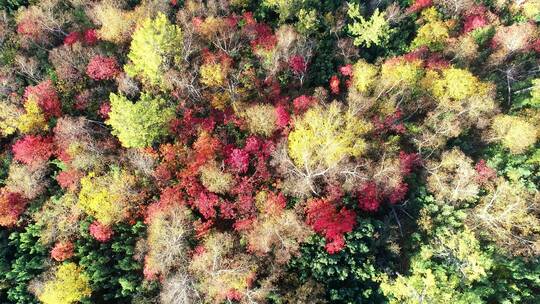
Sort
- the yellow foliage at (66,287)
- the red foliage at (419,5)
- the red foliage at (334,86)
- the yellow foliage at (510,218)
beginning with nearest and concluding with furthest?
1. the yellow foliage at (66,287)
2. the yellow foliage at (510,218)
3. the red foliage at (334,86)
4. the red foliage at (419,5)

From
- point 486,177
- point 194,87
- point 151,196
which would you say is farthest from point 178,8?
point 486,177

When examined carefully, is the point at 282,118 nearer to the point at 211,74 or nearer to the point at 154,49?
the point at 211,74

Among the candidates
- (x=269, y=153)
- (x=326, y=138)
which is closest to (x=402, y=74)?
(x=326, y=138)

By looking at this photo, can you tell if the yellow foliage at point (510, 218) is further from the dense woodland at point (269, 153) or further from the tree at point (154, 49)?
the tree at point (154, 49)

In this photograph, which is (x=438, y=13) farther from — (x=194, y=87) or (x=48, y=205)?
(x=48, y=205)

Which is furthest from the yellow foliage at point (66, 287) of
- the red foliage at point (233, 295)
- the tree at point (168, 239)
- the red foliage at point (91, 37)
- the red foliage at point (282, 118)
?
the red foliage at point (91, 37)
